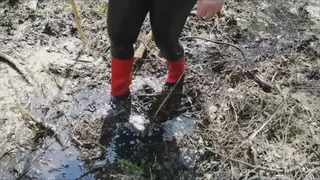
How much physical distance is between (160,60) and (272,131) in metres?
0.97

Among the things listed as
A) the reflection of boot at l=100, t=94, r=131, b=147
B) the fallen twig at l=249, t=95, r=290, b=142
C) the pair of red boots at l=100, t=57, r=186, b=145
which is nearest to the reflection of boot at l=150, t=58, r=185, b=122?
the pair of red boots at l=100, t=57, r=186, b=145

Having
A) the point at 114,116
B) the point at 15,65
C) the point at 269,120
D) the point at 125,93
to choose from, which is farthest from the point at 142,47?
the point at 269,120

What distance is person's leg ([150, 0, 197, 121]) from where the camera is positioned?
2.36m

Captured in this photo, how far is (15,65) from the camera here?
3.14 m

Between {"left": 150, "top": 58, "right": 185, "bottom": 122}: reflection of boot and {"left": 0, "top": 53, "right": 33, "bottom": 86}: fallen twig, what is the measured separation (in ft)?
2.89

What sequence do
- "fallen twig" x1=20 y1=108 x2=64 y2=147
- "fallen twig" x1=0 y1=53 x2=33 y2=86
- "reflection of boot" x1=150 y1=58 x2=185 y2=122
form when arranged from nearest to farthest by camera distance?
"fallen twig" x1=20 y1=108 x2=64 y2=147 < "reflection of boot" x1=150 y1=58 x2=185 y2=122 < "fallen twig" x1=0 y1=53 x2=33 y2=86

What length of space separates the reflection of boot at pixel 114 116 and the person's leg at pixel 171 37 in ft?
0.56

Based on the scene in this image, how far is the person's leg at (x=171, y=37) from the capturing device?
93.0 inches

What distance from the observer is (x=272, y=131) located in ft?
9.28

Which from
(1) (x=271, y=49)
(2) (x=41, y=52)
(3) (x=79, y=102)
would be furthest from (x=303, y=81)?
(2) (x=41, y=52)

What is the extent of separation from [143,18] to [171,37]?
0.68ft

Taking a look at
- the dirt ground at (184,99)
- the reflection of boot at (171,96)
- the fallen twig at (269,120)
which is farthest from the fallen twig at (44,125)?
the fallen twig at (269,120)

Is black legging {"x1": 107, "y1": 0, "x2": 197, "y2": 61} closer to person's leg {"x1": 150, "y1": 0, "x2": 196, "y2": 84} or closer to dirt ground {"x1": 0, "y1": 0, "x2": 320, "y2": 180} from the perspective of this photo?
person's leg {"x1": 150, "y1": 0, "x2": 196, "y2": 84}

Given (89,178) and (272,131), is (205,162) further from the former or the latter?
(89,178)
